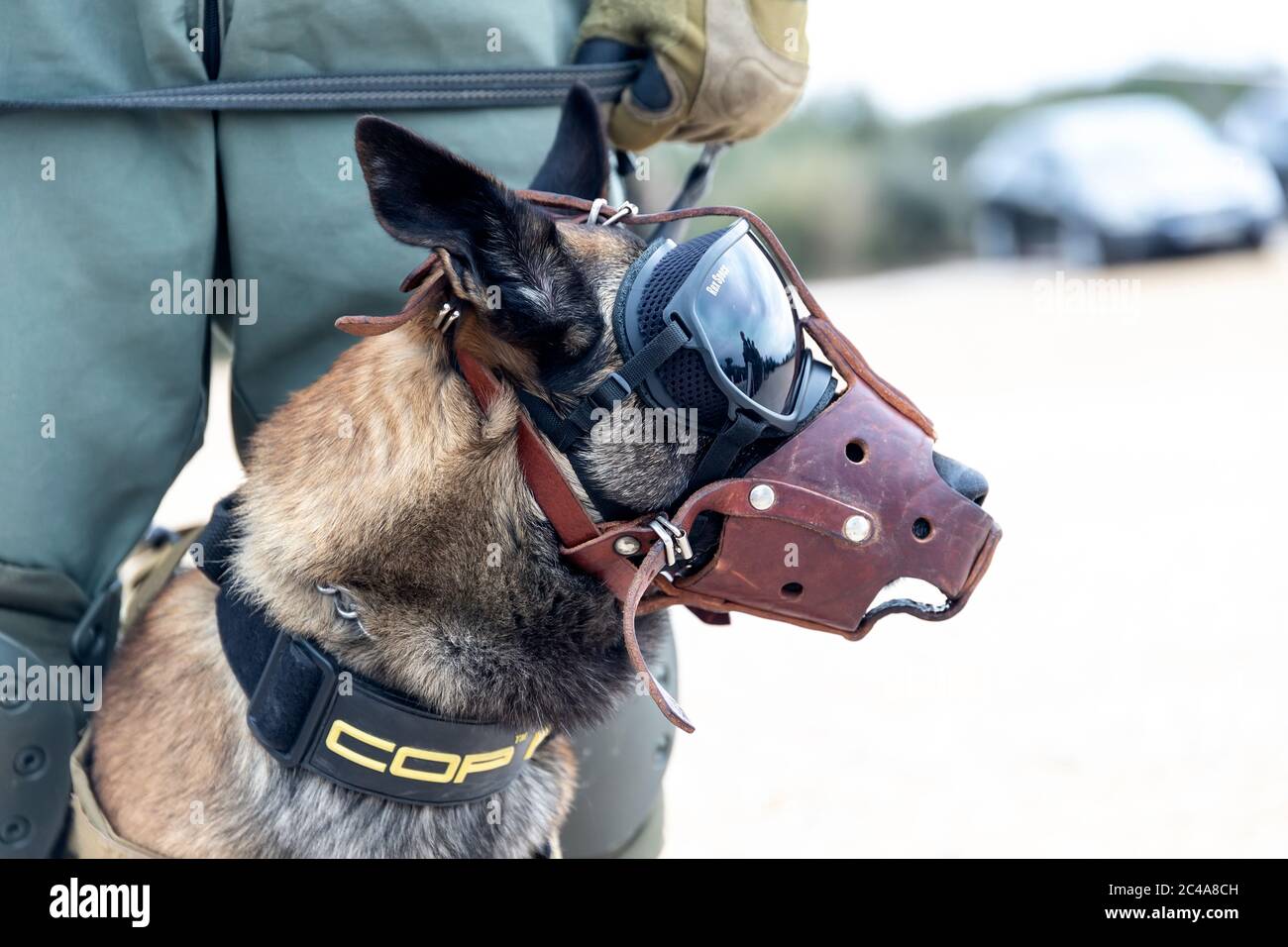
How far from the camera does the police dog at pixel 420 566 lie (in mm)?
1823

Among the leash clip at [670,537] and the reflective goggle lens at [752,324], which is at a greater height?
the reflective goggle lens at [752,324]

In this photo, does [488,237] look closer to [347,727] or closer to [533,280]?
[533,280]

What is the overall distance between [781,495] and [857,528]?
0.13 meters

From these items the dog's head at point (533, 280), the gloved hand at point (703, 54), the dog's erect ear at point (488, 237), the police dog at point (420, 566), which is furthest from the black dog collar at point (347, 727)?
the gloved hand at point (703, 54)

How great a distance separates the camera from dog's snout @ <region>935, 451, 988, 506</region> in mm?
1922

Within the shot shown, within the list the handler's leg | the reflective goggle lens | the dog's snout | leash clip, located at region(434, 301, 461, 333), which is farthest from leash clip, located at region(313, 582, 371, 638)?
the dog's snout

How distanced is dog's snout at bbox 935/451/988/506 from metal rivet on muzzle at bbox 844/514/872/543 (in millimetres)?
154

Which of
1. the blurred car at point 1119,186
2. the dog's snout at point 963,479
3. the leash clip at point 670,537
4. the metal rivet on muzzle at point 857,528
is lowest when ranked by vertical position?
the blurred car at point 1119,186

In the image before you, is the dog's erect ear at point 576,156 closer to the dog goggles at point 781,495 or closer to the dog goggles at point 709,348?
the dog goggles at point 781,495

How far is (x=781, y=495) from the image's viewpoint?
A: 185cm

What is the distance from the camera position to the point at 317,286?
220 cm
